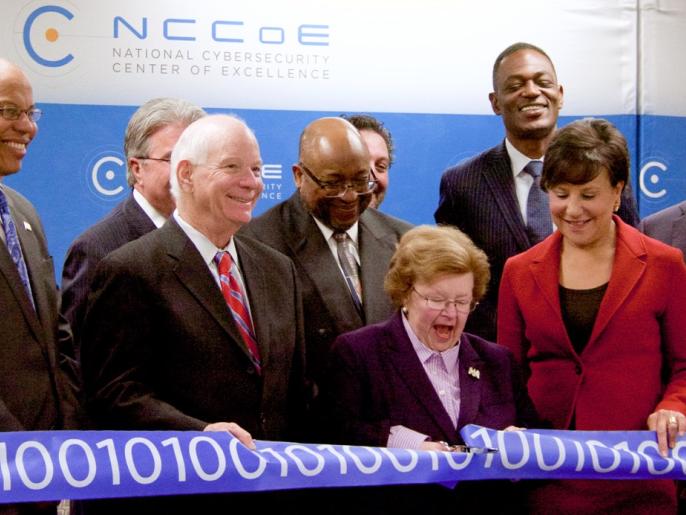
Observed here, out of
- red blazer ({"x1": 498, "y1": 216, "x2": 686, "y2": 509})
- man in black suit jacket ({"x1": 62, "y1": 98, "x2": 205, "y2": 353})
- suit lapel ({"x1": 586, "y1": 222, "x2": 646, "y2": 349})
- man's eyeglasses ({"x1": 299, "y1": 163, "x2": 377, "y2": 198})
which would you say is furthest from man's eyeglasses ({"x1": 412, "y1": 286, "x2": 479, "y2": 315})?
man in black suit jacket ({"x1": 62, "y1": 98, "x2": 205, "y2": 353})

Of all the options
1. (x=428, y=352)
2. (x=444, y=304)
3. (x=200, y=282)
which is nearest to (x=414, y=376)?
(x=428, y=352)

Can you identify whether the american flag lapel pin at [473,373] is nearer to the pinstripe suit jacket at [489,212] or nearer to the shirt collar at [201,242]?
the shirt collar at [201,242]

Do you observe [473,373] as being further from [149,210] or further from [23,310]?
[149,210]

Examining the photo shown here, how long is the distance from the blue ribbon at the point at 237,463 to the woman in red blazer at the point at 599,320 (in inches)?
9.0

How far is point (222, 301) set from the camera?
108 inches

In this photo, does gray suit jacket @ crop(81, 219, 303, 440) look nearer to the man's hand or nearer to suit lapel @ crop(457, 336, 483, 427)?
the man's hand

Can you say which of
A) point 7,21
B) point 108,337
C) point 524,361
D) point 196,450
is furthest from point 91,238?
point 7,21

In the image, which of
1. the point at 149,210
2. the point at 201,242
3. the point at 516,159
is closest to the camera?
the point at 201,242

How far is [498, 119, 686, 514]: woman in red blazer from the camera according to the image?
299 cm

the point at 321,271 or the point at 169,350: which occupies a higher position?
the point at 321,271

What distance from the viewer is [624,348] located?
3010mm

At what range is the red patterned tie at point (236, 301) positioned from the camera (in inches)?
110

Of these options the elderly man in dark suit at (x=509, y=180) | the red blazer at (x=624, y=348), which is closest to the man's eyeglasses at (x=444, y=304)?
the red blazer at (x=624, y=348)

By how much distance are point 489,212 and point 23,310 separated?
195 cm
